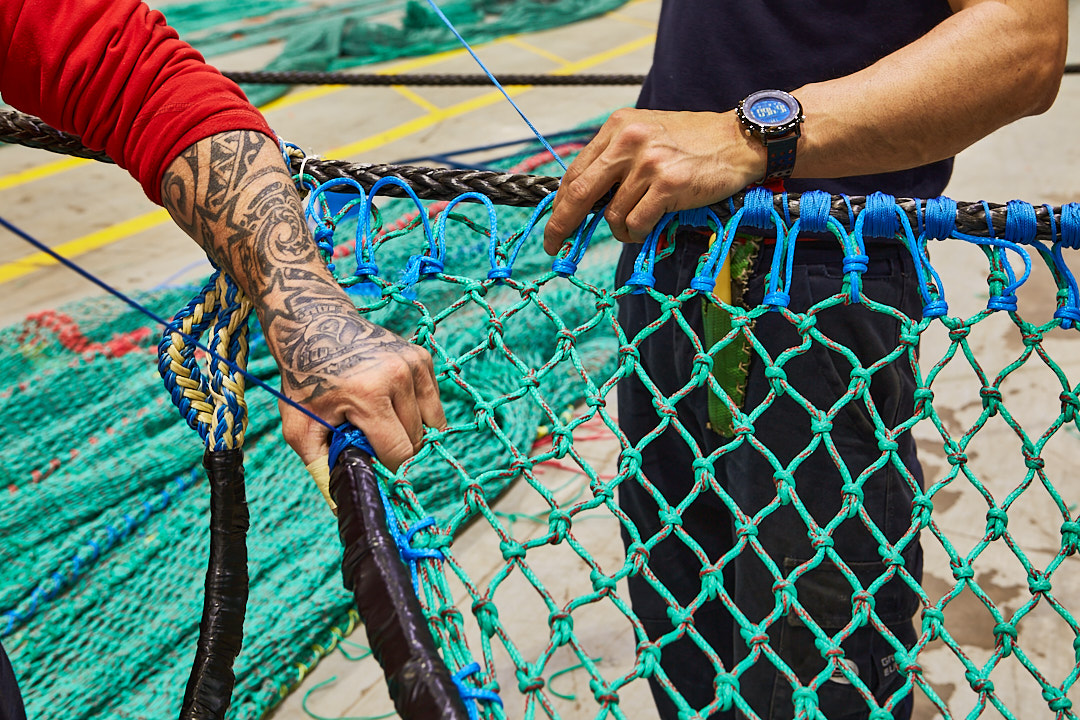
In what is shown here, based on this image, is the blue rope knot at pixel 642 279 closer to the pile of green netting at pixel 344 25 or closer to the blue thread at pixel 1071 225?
the blue thread at pixel 1071 225

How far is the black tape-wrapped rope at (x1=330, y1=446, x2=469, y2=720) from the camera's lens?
57cm

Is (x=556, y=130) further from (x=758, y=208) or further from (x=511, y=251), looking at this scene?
(x=758, y=208)

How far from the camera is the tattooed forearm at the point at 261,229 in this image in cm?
77

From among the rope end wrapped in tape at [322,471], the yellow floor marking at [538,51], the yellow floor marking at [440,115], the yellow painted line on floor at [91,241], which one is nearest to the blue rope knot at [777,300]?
the rope end wrapped in tape at [322,471]

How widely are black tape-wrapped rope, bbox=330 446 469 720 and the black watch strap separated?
1.59ft

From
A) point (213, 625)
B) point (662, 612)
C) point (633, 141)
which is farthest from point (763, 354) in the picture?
point (213, 625)

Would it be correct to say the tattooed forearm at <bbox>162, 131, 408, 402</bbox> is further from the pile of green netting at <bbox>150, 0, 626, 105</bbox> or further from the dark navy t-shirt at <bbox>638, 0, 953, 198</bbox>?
the pile of green netting at <bbox>150, 0, 626, 105</bbox>

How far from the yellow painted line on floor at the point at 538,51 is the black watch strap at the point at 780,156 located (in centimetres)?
460

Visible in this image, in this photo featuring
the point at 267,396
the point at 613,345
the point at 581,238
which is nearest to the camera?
the point at 581,238

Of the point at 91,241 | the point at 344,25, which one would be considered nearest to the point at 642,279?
the point at 91,241

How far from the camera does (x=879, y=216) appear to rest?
83 centimetres

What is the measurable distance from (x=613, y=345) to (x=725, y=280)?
1404mm

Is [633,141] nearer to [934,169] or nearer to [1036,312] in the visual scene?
[934,169]

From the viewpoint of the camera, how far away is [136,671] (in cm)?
151
